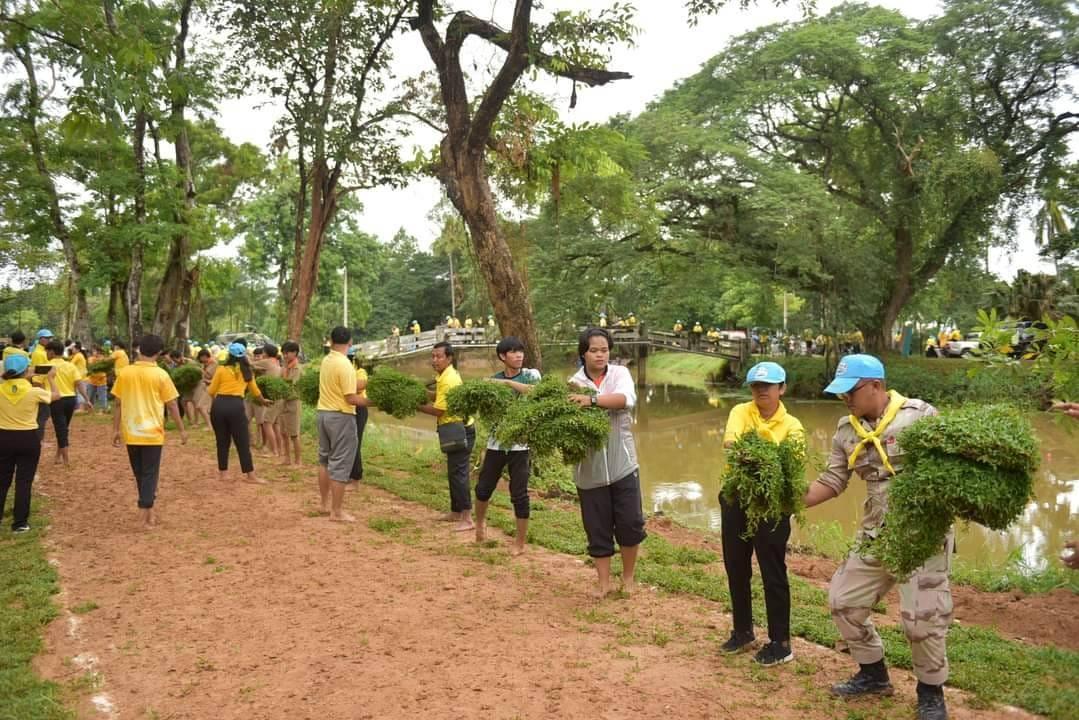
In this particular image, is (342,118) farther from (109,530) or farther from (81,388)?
(109,530)

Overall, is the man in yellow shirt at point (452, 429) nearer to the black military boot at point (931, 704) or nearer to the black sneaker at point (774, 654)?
the black sneaker at point (774, 654)

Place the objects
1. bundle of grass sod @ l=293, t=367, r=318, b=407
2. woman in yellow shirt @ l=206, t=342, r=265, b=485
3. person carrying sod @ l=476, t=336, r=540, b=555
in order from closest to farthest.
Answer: person carrying sod @ l=476, t=336, r=540, b=555 < woman in yellow shirt @ l=206, t=342, r=265, b=485 < bundle of grass sod @ l=293, t=367, r=318, b=407

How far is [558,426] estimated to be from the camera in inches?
190

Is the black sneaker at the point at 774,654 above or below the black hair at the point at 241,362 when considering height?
below

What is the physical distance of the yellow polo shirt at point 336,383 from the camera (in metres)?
7.05

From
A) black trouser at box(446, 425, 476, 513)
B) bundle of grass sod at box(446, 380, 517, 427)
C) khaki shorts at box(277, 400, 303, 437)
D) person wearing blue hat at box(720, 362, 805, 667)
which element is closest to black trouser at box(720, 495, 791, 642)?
person wearing blue hat at box(720, 362, 805, 667)

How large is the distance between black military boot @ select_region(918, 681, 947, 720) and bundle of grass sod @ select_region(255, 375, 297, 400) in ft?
26.7

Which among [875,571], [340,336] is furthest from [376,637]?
[340,336]

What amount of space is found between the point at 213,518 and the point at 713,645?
508cm

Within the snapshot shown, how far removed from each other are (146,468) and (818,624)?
567 cm

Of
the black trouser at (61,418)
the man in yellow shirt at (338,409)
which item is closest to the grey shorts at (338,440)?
the man in yellow shirt at (338,409)

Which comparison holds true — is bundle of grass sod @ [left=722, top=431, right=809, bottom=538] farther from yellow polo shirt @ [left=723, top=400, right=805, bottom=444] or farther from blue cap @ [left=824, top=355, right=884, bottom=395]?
blue cap @ [left=824, top=355, right=884, bottom=395]

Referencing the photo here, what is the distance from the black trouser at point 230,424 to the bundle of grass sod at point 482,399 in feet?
12.2

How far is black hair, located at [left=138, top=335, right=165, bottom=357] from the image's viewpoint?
266 inches
